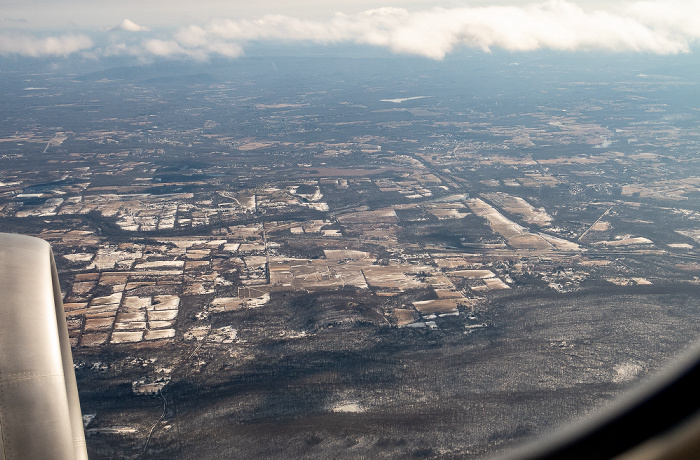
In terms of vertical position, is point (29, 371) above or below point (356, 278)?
above

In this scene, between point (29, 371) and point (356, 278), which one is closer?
point (29, 371)

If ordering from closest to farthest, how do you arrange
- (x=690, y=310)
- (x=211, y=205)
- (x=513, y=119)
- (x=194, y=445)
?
1. (x=194, y=445)
2. (x=690, y=310)
3. (x=211, y=205)
4. (x=513, y=119)

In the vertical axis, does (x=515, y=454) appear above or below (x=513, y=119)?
above

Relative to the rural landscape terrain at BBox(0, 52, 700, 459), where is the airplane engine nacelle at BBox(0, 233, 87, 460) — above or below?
above

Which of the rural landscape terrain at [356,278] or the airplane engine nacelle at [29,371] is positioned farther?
the rural landscape terrain at [356,278]

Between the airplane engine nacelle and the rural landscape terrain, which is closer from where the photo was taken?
the airplane engine nacelle

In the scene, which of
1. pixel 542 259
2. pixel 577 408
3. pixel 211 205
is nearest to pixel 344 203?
pixel 211 205

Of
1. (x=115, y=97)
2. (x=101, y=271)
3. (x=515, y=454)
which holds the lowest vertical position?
(x=115, y=97)

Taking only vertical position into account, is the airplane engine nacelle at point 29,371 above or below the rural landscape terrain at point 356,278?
above

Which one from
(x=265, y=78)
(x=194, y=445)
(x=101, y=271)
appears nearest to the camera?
(x=194, y=445)

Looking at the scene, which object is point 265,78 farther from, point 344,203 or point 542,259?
point 542,259

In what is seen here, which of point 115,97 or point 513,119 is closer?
point 513,119
